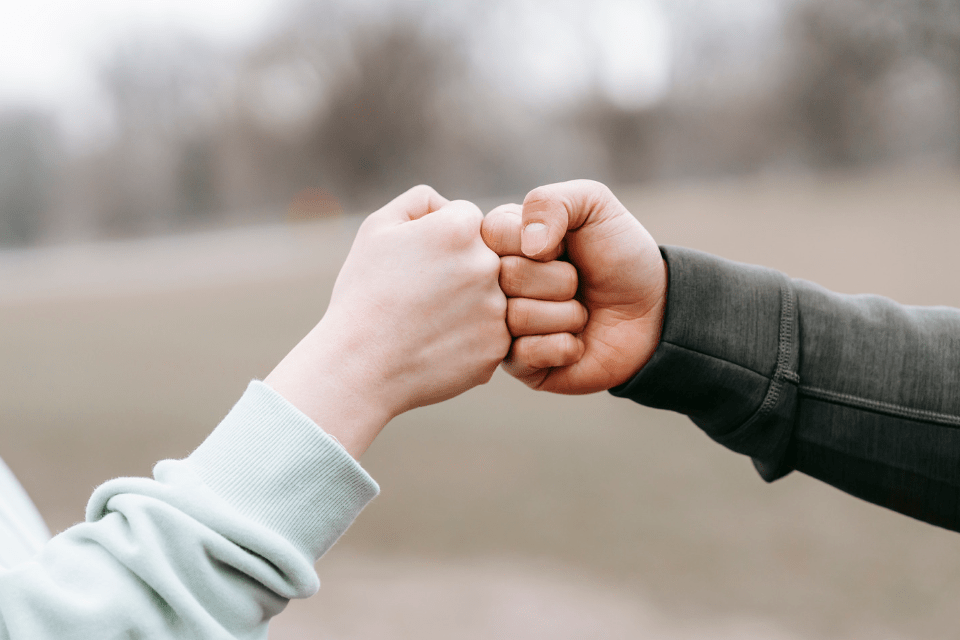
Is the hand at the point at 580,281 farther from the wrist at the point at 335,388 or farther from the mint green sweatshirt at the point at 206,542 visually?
the mint green sweatshirt at the point at 206,542

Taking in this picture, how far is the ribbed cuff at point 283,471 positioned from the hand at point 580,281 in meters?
0.47

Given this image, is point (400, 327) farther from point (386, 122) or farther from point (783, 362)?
point (386, 122)

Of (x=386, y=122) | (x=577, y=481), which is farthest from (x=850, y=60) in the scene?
(x=386, y=122)

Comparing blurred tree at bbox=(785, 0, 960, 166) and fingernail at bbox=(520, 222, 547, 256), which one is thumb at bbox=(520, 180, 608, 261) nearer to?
fingernail at bbox=(520, 222, 547, 256)

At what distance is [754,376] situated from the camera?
3.29ft

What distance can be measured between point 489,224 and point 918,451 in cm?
75

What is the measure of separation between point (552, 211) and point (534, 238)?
0.17ft

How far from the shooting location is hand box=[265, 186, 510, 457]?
76 cm

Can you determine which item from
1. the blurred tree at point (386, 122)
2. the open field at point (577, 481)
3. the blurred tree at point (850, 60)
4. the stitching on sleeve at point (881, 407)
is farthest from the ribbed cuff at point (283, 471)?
the blurred tree at point (386, 122)

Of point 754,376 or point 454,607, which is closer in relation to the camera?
point 754,376

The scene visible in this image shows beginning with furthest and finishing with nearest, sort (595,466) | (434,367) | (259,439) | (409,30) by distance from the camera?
(409,30), (595,466), (434,367), (259,439)

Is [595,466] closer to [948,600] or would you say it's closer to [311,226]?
[948,600]

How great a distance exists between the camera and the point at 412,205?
42.8 inches

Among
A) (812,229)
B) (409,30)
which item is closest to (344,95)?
(409,30)
